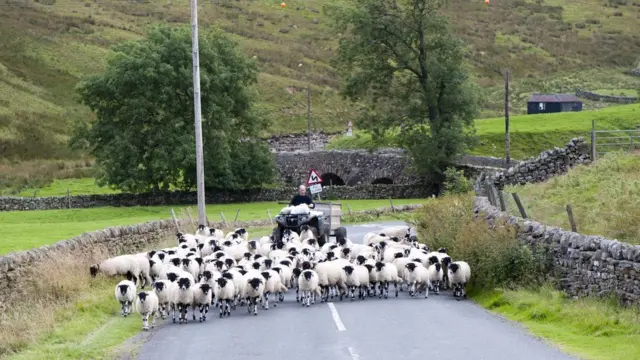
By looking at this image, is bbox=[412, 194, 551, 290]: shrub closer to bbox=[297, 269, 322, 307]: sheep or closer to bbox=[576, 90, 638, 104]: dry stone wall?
bbox=[297, 269, 322, 307]: sheep

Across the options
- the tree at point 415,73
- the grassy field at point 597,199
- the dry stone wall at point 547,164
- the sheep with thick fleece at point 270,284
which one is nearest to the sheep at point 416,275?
the sheep with thick fleece at point 270,284

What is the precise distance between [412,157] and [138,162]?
63.4 ft

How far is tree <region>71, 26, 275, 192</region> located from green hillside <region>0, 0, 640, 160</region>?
2099 cm

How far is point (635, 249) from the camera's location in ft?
62.8

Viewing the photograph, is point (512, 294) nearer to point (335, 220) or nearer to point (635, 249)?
point (635, 249)

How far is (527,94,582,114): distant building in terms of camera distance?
102 metres

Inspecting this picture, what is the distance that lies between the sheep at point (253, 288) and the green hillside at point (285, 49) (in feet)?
202

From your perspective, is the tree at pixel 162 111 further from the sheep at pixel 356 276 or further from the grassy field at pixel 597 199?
the sheep at pixel 356 276

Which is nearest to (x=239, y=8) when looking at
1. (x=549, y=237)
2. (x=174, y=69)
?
(x=174, y=69)

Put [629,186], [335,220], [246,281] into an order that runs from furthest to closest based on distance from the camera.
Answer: [335,220], [629,186], [246,281]

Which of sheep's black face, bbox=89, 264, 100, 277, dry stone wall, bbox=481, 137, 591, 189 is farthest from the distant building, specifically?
sheep's black face, bbox=89, 264, 100, 277

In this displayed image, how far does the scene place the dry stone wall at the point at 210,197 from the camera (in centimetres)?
6650

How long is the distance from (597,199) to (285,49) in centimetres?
12075

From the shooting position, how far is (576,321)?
19625 millimetres
